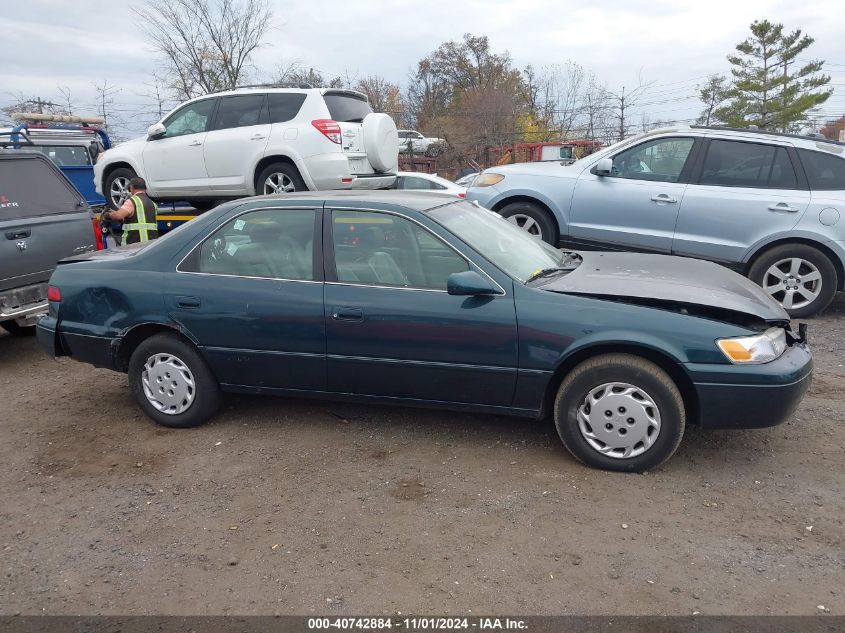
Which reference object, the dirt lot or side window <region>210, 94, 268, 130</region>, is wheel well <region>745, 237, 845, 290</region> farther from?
side window <region>210, 94, 268, 130</region>

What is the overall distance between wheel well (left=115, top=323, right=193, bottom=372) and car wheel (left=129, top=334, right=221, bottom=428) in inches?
1.8

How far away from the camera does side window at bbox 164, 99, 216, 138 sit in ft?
29.0

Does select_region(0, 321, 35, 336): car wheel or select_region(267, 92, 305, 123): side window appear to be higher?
select_region(267, 92, 305, 123): side window

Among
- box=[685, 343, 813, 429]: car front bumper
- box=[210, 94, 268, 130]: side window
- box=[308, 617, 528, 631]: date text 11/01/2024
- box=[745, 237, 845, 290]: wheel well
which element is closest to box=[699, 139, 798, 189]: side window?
box=[745, 237, 845, 290]: wheel well

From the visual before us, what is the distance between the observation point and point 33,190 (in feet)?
21.9

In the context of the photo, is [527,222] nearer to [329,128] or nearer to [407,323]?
[329,128]

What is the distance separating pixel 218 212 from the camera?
4.54m

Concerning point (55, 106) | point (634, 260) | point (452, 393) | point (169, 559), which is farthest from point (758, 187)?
point (55, 106)

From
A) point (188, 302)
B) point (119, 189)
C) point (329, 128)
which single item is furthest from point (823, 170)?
point (119, 189)

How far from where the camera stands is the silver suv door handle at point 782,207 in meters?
6.73

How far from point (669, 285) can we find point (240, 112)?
659 cm

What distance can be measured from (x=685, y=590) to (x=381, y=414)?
240cm

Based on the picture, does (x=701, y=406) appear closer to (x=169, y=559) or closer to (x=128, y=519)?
(x=169, y=559)

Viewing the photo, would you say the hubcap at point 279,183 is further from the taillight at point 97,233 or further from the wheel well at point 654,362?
the wheel well at point 654,362
